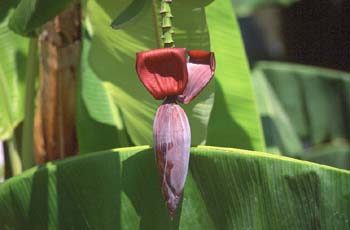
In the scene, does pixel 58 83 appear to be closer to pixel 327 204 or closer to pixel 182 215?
pixel 182 215

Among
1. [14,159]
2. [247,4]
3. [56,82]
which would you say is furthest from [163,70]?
[247,4]

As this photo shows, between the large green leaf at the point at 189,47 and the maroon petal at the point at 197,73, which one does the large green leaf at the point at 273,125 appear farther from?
the maroon petal at the point at 197,73

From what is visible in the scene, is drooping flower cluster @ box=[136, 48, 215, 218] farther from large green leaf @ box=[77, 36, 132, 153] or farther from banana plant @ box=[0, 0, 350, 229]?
large green leaf @ box=[77, 36, 132, 153]

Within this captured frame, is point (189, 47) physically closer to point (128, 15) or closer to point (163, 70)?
point (128, 15)

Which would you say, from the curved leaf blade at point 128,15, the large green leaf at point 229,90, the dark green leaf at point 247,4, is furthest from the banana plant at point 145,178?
the dark green leaf at point 247,4

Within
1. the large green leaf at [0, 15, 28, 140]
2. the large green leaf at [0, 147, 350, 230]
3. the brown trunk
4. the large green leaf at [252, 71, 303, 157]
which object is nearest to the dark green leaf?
the large green leaf at [252, 71, 303, 157]

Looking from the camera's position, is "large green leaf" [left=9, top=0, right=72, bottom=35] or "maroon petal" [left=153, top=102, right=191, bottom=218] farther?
"large green leaf" [left=9, top=0, right=72, bottom=35]
